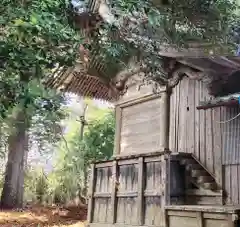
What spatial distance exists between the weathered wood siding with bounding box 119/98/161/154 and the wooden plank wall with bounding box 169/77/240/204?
58cm

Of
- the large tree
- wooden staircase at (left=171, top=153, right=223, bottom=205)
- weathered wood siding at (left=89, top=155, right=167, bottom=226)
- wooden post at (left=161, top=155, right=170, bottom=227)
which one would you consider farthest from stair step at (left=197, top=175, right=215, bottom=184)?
the large tree

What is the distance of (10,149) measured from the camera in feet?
54.2

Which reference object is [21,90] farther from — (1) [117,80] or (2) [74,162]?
(2) [74,162]

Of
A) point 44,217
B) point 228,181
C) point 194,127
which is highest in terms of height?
point 194,127

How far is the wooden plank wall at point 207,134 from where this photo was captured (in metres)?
8.60

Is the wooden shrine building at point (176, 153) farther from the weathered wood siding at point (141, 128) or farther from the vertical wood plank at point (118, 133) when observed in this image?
the vertical wood plank at point (118, 133)

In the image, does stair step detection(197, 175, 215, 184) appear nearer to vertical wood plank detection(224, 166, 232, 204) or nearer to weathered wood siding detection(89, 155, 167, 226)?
vertical wood plank detection(224, 166, 232, 204)

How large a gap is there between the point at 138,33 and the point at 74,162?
10850mm

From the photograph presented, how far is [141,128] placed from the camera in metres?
11.2

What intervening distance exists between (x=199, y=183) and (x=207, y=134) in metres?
1.31

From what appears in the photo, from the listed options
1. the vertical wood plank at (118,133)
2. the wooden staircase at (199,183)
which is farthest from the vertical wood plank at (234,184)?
the vertical wood plank at (118,133)

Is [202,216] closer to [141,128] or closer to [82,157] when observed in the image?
[141,128]

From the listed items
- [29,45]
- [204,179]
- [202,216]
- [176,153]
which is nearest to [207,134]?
[176,153]

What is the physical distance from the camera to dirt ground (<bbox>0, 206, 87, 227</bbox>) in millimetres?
12091
